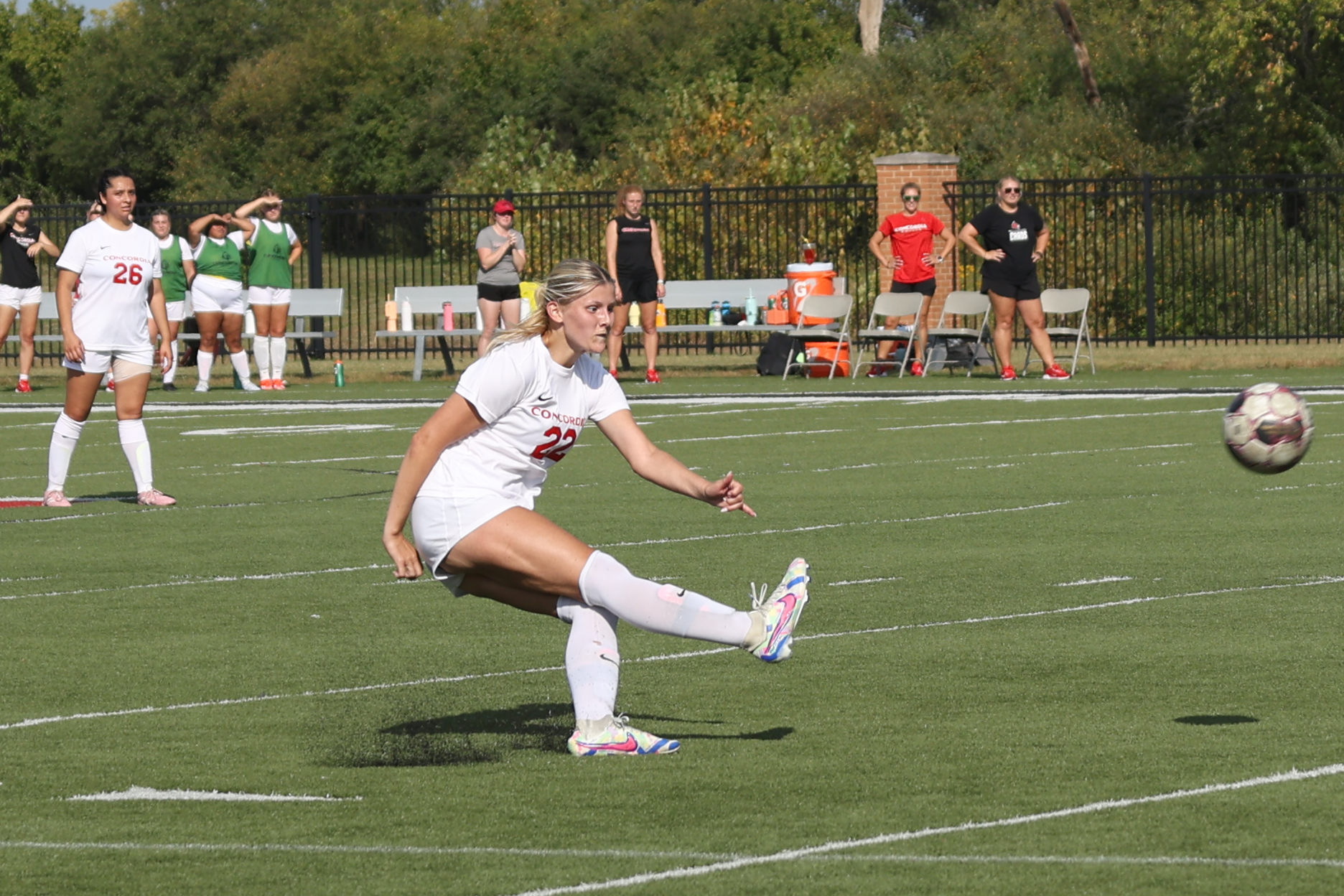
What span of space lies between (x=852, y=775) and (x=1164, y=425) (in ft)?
43.8

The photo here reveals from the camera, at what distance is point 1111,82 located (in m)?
49.2

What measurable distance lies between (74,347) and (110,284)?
48 cm

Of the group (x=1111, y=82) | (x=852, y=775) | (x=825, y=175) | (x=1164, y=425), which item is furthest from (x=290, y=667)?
(x=1111, y=82)

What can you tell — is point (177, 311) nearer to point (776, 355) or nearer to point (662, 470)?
point (776, 355)

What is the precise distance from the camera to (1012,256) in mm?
24500

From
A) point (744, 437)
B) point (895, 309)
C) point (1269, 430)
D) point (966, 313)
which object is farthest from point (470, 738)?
point (966, 313)

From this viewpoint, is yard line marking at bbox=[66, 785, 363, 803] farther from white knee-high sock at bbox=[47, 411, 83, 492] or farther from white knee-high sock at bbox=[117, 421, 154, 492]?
white knee-high sock at bbox=[47, 411, 83, 492]

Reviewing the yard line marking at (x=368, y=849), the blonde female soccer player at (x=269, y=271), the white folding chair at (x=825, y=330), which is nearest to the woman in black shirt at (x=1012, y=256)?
the white folding chair at (x=825, y=330)

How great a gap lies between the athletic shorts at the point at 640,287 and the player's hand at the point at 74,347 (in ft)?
37.8

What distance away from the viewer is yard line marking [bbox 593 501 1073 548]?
12.4m

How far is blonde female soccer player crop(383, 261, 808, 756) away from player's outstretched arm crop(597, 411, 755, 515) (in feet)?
0.03

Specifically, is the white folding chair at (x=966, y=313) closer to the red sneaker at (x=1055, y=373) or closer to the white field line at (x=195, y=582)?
the red sneaker at (x=1055, y=373)

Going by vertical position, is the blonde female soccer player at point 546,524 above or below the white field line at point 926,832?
above

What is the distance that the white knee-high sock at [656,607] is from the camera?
679 cm
